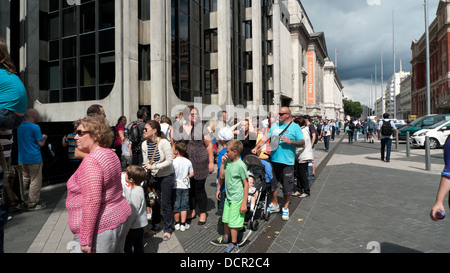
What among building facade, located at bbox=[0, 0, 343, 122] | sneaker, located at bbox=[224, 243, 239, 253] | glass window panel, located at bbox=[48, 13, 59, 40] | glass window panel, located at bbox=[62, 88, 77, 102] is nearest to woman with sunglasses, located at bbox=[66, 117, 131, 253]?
sneaker, located at bbox=[224, 243, 239, 253]

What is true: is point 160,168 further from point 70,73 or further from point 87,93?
point 70,73

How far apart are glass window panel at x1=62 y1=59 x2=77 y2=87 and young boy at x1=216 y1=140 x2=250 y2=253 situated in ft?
61.5

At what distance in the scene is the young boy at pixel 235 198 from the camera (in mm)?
3875

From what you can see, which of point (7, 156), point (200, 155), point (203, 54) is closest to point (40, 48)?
point (203, 54)

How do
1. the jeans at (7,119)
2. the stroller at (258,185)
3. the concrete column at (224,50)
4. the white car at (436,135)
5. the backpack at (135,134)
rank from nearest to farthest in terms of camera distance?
1. the jeans at (7,119)
2. the stroller at (258,185)
3. the backpack at (135,134)
4. the white car at (436,135)
5. the concrete column at (224,50)

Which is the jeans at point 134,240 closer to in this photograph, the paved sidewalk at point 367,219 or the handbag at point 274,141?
the paved sidewalk at point 367,219

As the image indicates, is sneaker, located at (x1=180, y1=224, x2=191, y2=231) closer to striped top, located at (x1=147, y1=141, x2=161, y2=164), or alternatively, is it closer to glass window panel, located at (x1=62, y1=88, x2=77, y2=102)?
striped top, located at (x1=147, y1=141, x2=161, y2=164)

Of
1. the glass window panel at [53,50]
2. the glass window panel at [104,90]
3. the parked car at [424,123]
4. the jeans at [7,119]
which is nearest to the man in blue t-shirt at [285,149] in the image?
the jeans at [7,119]

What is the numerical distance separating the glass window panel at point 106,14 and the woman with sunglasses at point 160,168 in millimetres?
15883

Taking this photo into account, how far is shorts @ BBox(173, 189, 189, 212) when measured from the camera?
477 cm

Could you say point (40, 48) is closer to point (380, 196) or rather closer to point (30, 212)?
point (30, 212)

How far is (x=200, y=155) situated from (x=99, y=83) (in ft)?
51.0

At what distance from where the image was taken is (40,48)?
2023cm

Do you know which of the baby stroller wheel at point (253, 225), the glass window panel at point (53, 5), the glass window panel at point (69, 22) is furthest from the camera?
the glass window panel at point (53, 5)
